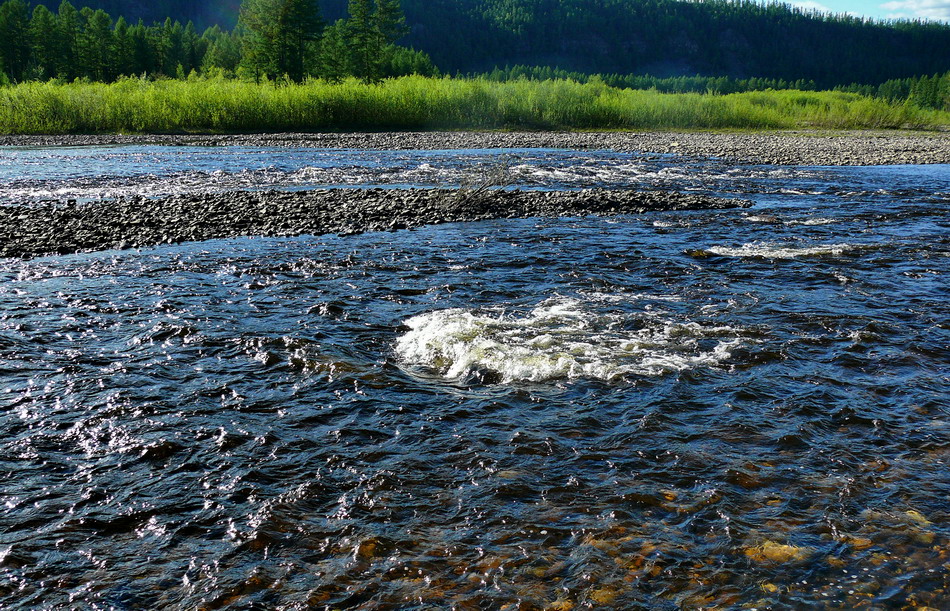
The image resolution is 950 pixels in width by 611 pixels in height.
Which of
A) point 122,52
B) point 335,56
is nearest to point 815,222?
point 335,56

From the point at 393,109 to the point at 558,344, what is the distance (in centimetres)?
4702

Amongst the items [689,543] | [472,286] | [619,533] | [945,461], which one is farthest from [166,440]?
[945,461]

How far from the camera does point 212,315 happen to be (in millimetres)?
8969

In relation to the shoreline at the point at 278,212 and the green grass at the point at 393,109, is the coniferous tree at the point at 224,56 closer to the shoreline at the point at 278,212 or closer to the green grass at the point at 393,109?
the green grass at the point at 393,109

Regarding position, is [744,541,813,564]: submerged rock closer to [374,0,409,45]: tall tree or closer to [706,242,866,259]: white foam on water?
[706,242,866,259]: white foam on water

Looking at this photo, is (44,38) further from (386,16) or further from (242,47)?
(386,16)

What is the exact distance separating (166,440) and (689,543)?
4.17 metres

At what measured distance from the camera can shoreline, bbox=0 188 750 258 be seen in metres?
13.5

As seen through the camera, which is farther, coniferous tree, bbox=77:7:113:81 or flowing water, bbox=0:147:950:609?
coniferous tree, bbox=77:7:113:81

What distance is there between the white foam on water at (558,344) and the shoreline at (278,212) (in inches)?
276

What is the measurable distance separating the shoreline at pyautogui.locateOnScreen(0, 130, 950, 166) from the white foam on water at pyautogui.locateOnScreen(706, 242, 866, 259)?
60.6 ft

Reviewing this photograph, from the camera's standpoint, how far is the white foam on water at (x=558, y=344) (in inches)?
284

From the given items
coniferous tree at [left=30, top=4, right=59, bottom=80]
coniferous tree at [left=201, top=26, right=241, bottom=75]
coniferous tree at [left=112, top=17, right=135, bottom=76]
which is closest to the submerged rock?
coniferous tree at [left=30, top=4, right=59, bottom=80]

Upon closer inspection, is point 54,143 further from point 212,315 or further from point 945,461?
point 945,461
